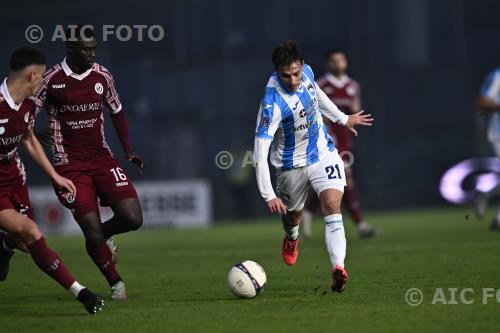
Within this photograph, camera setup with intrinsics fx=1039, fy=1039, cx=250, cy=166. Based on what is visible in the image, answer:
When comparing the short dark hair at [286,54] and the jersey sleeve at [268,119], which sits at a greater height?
the short dark hair at [286,54]

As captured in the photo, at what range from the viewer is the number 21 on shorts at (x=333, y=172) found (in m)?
8.62

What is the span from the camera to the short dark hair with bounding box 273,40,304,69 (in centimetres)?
812

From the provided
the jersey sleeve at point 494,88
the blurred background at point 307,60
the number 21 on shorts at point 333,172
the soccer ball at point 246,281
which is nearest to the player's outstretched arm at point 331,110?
the number 21 on shorts at point 333,172

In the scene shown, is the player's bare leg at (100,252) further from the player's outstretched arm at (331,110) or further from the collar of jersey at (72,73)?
the player's outstretched arm at (331,110)

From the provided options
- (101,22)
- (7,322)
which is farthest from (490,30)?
→ (7,322)

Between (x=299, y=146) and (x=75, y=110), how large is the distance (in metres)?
1.89

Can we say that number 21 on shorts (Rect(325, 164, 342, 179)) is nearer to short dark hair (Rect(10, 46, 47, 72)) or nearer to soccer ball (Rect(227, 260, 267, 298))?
soccer ball (Rect(227, 260, 267, 298))

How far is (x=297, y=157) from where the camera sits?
880cm

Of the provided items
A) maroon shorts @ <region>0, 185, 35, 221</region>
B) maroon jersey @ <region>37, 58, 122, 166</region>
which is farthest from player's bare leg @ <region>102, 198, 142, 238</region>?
maroon shorts @ <region>0, 185, 35, 221</region>

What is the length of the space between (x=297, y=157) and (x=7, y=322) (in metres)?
2.84

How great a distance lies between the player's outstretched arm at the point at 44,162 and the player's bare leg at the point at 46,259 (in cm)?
35

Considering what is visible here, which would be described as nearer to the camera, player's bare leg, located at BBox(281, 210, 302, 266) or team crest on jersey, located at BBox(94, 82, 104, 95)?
team crest on jersey, located at BBox(94, 82, 104, 95)

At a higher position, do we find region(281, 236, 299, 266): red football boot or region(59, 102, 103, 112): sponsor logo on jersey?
region(59, 102, 103, 112): sponsor logo on jersey

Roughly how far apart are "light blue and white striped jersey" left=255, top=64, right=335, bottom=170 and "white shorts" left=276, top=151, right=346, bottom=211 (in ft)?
0.20
